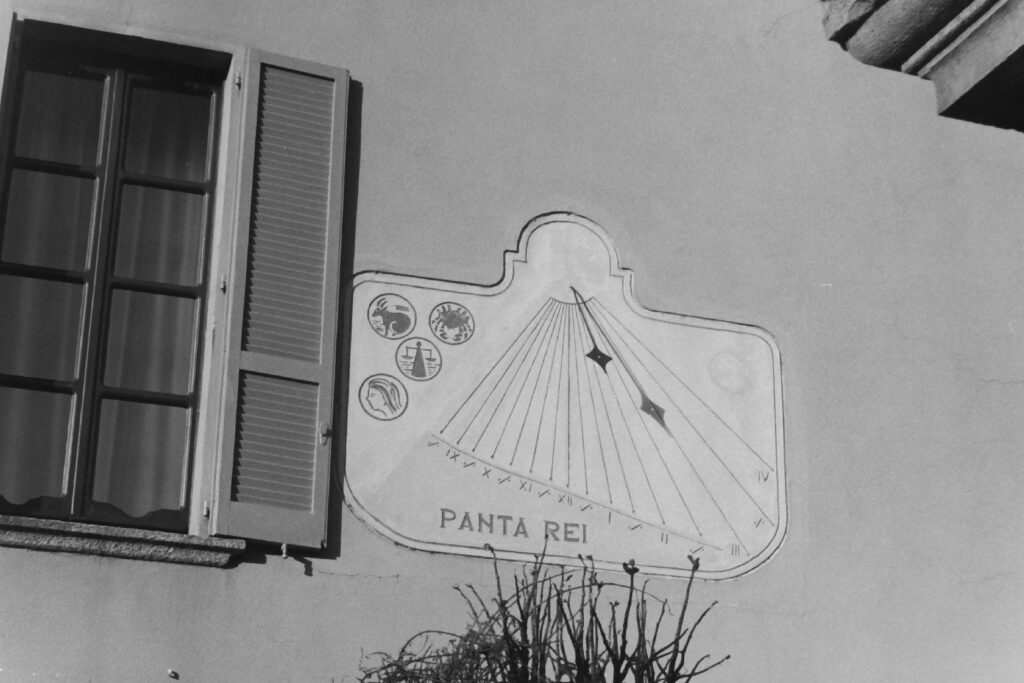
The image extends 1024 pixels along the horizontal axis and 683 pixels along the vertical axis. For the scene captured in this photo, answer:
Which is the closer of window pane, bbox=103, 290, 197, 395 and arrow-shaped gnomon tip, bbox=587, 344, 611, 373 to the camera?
window pane, bbox=103, 290, 197, 395

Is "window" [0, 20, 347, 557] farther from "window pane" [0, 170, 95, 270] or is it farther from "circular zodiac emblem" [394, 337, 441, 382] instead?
"circular zodiac emblem" [394, 337, 441, 382]

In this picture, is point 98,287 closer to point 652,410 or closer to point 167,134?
point 167,134

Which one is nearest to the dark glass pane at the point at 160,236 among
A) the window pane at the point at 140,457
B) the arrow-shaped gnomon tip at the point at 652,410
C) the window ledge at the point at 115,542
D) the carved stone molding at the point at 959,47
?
the window pane at the point at 140,457

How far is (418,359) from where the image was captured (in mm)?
5734

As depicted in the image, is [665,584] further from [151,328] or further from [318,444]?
[151,328]

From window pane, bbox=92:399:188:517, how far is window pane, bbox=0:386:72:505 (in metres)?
0.11

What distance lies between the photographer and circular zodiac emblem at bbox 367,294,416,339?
5730 mm

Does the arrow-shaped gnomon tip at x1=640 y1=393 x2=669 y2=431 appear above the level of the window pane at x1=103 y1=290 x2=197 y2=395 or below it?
below

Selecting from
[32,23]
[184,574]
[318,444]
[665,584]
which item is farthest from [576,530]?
[32,23]

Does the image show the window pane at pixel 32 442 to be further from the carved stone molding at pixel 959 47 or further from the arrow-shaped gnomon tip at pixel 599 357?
the carved stone molding at pixel 959 47

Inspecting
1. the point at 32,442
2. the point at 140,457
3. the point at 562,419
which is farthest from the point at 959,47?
the point at 32,442

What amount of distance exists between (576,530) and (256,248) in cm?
130

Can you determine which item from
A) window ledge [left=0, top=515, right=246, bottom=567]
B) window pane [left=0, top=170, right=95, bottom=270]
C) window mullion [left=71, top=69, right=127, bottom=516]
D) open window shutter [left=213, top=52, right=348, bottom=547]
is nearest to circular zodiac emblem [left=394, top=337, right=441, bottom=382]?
open window shutter [left=213, top=52, right=348, bottom=547]

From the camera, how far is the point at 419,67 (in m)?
6.13
